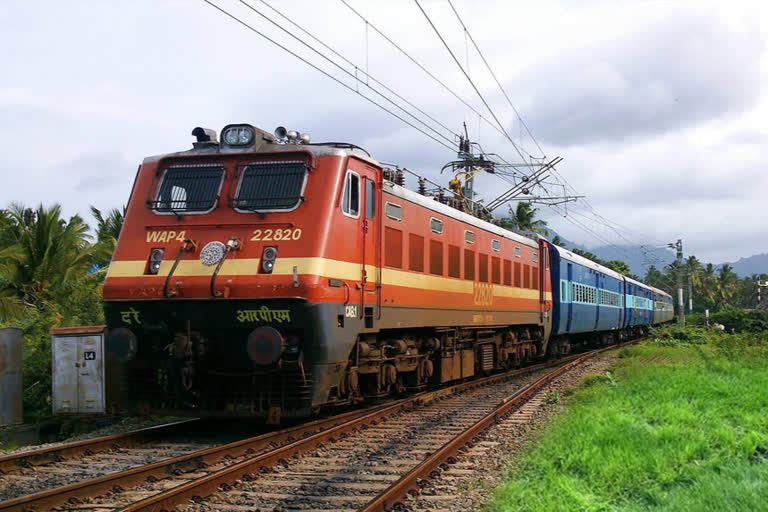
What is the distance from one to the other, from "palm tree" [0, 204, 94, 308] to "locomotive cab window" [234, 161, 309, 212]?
442 inches

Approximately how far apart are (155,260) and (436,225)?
5.20 meters

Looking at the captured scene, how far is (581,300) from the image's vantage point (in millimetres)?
26109

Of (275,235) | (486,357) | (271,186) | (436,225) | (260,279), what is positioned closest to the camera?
(260,279)

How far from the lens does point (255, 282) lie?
357 inches

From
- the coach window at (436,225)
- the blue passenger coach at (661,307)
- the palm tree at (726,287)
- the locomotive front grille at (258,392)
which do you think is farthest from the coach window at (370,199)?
the palm tree at (726,287)

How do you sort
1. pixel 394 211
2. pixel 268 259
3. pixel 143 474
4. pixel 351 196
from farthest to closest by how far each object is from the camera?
pixel 394 211 < pixel 351 196 < pixel 268 259 < pixel 143 474

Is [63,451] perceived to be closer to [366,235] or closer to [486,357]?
[366,235]

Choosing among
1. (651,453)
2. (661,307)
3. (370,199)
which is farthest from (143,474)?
(661,307)

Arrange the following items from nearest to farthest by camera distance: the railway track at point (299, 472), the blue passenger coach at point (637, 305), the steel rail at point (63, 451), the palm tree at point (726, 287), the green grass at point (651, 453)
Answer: the green grass at point (651, 453)
the railway track at point (299, 472)
the steel rail at point (63, 451)
the blue passenger coach at point (637, 305)
the palm tree at point (726, 287)

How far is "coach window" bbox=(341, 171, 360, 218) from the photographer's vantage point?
390 inches

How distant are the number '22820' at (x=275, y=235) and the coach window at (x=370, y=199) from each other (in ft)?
4.75

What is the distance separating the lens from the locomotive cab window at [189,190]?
996 cm

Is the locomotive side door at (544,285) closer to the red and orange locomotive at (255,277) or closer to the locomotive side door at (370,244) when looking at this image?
the red and orange locomotive at (255,277)

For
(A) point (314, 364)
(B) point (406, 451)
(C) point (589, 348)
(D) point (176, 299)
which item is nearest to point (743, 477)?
(B) point (406, 451)
